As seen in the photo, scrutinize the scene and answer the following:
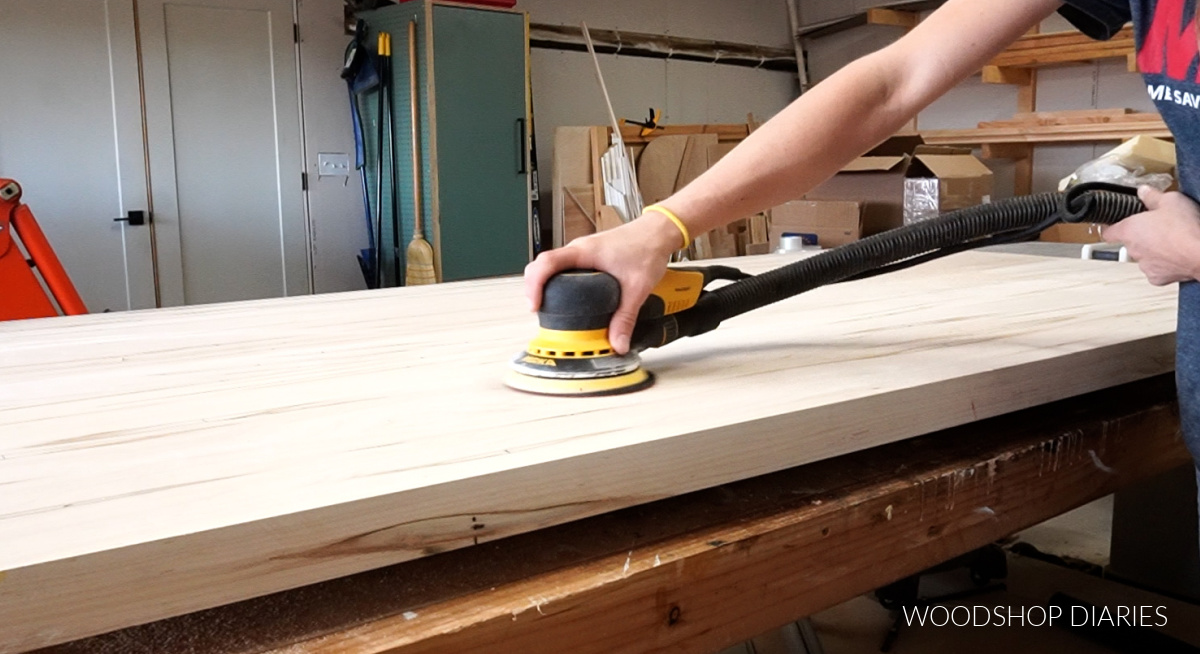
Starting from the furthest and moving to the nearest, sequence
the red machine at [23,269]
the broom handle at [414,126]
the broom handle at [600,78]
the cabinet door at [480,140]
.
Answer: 1. the broom handle at [600,78]
2. the cabinet door at [480,140]
3. the broom handle at [414,126]
4. the red machine at [23,269]

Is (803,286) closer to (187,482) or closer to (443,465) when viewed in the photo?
(443,465)

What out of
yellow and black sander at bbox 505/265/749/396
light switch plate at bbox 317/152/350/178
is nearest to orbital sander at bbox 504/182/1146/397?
yellow and black sander at bbox 505/265/749/396

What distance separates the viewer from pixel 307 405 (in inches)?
33.5

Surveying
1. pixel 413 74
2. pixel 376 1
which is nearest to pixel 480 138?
pixel 413 74

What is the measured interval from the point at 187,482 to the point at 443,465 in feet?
0.59

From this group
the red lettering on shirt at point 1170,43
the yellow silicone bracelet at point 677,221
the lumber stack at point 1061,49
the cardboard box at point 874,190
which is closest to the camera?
the red lettering on shirt at point 1170,43

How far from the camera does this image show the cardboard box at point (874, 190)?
3514 millimetres

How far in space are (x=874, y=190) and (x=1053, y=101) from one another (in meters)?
1.88

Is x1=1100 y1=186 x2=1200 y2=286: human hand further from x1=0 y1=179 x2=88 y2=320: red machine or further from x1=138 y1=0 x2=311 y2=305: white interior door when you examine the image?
x1=138 y1=0 x2=311 y2=305: white interior door

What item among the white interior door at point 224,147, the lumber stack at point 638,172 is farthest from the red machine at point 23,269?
the lumber stack at point 638,172

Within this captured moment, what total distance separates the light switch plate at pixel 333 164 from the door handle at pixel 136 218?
913 mm

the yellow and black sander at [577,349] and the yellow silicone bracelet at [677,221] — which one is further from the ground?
the yellow silicone bracelet at [677,221]

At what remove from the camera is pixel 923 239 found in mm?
1107

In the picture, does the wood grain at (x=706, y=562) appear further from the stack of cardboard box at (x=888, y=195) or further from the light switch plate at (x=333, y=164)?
the light switch plate at (x=333, y=164)
